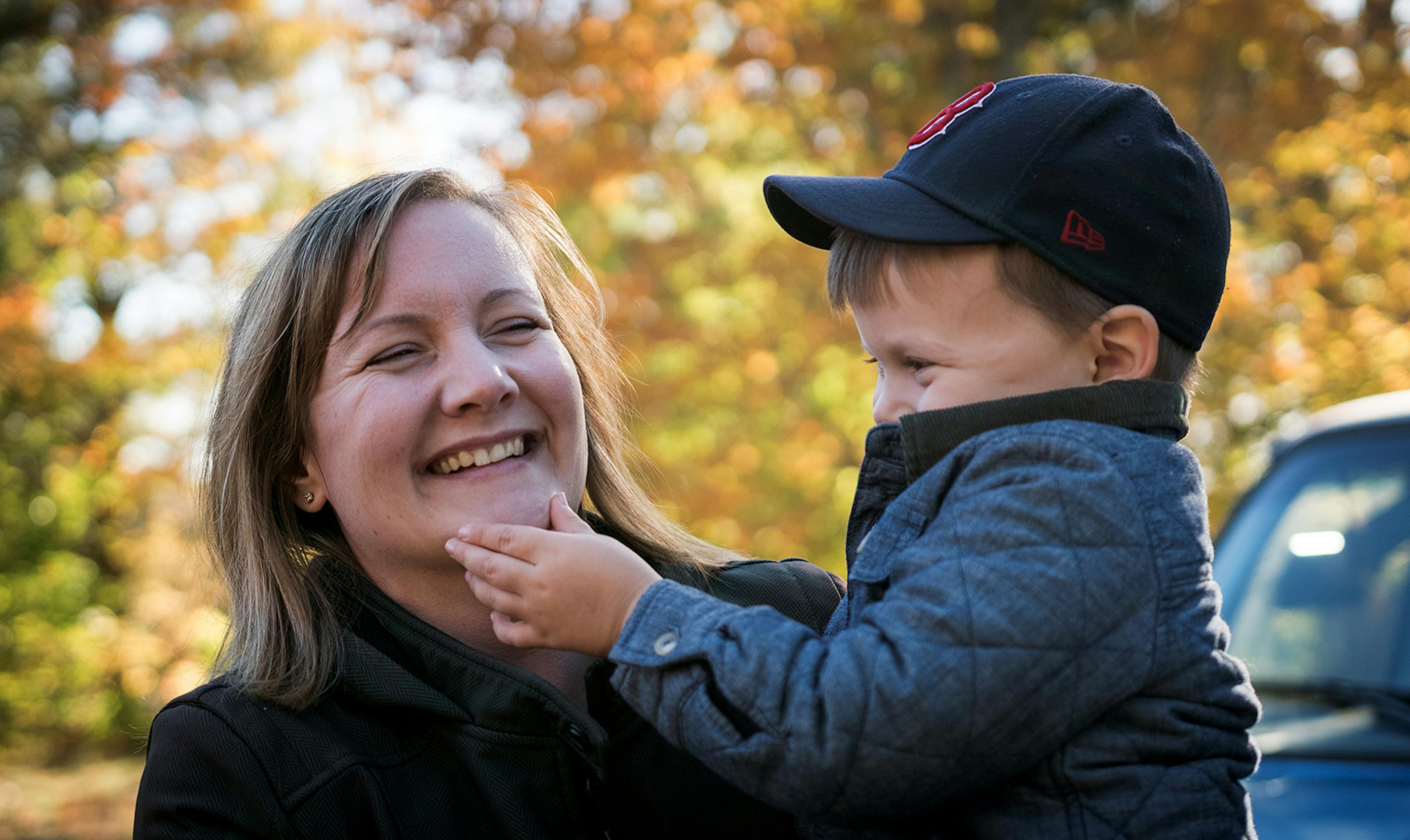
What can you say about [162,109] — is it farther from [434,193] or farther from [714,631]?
[714,631]

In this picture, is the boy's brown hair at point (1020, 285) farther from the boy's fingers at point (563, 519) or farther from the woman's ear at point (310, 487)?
the woman's ear at point (310, 487)

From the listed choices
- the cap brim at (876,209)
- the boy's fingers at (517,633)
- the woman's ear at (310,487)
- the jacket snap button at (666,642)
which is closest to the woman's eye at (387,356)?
the woman's ear at (310,487)

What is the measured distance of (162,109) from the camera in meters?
10.5

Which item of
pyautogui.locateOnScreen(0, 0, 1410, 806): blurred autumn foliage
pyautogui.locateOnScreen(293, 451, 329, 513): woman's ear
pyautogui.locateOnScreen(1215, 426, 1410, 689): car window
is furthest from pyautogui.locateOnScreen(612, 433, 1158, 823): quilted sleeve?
pyautogui.locateOnScreen(0, 0, 1410, 806): blurred autumn foliage

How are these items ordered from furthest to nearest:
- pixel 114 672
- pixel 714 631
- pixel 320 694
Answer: pixel 114 672
pixel 320 694
pixel 714 631

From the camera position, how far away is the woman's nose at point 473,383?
76.7 inches

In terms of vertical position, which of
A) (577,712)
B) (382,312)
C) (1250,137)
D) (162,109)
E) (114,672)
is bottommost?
(114,672)

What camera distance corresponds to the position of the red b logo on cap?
5.83 ft

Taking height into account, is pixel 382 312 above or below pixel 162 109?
below

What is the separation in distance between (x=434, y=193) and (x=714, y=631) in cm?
114

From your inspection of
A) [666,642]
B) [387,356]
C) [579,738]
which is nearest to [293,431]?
[387,356]

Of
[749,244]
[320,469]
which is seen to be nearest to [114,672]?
[749,244]

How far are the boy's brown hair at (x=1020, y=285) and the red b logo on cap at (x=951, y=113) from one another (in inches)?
7.0

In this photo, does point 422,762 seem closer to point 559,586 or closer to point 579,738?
point 579,738
